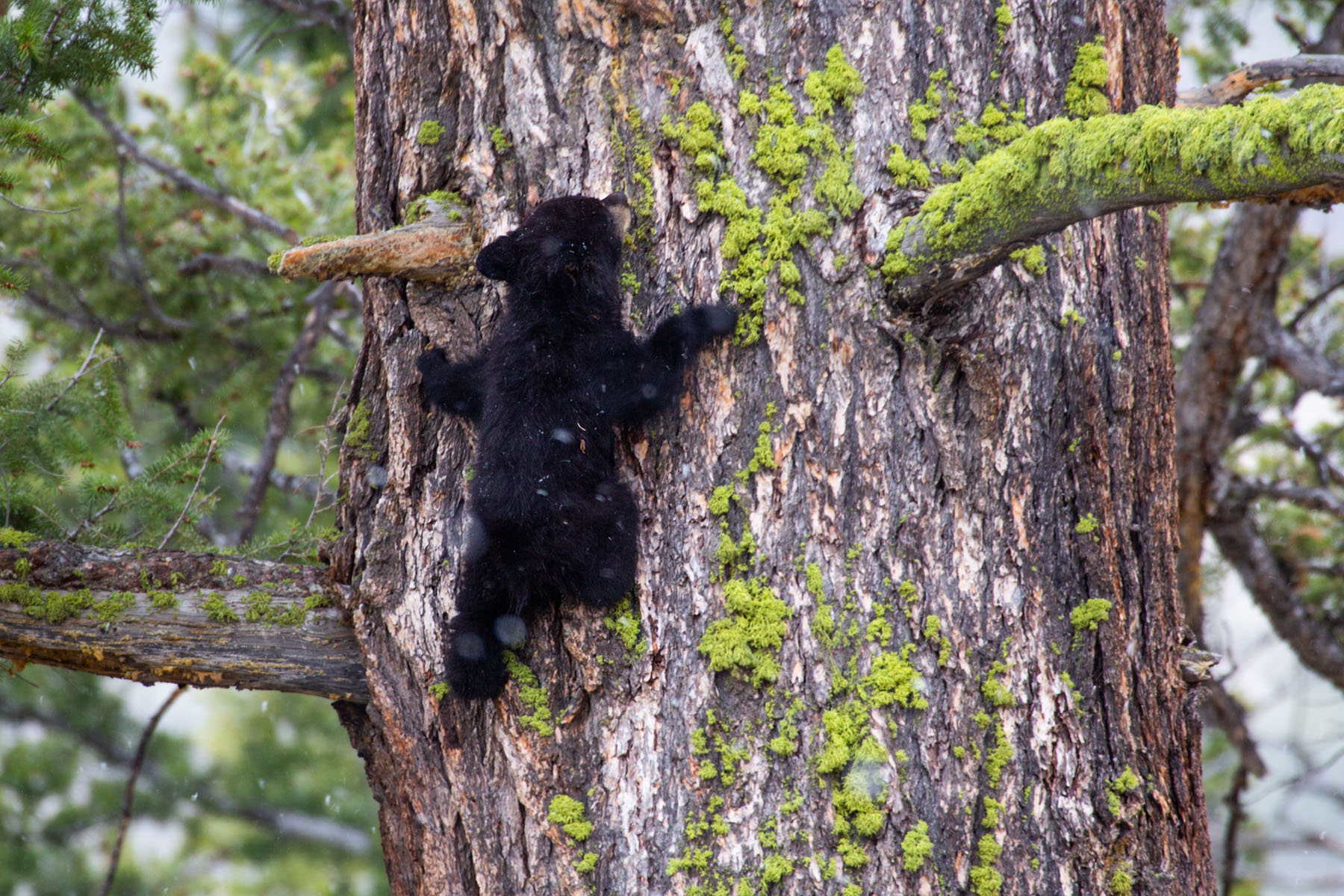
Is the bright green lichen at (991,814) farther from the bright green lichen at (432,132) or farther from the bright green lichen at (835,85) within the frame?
the bright green lichen at (432,132)

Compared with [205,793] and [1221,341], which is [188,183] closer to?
[205,793]

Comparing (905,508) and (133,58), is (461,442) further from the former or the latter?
(133,58)

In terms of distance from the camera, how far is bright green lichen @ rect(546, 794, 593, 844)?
207 cm

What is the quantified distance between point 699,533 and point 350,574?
112 centimetres

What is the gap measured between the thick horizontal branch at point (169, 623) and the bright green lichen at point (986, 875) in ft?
5.41

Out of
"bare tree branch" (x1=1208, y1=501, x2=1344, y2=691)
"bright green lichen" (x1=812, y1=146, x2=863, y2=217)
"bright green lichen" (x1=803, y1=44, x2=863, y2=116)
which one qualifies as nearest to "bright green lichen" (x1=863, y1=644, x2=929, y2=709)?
"bright green lichen" (x1=812, y1=146, x2=863, y2=217)

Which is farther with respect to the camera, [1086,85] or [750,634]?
[1086,85]

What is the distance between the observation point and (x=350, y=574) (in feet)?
8.55

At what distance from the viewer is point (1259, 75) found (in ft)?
8.21

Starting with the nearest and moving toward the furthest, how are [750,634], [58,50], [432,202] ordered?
1. [750,634]
2. [432,202]
3. [58,50]

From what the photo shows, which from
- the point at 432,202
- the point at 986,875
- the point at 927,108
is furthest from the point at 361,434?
the point at 986,875

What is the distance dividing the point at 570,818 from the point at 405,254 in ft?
4.59

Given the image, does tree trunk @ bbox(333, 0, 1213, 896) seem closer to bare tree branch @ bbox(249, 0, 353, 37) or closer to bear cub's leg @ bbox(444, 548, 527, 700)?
bear cub's leg @ bbox(444, 548, 527, 700)

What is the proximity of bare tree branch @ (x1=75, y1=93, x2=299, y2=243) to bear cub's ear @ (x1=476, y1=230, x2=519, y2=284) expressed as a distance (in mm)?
3375
